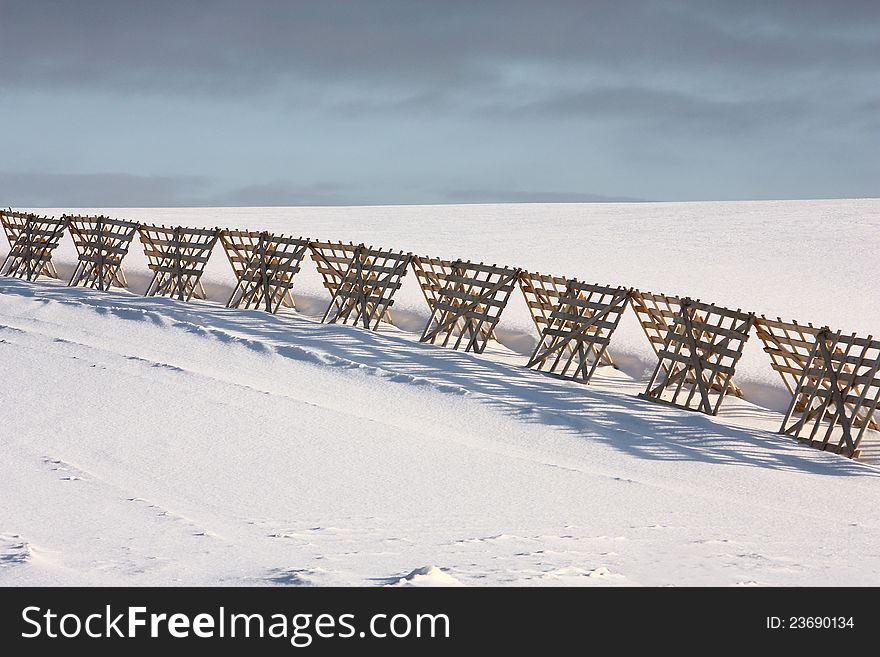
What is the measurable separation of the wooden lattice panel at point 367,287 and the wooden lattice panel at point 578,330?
2.78m

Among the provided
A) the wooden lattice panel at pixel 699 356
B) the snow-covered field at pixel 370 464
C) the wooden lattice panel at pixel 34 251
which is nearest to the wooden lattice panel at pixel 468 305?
the snow-covered field at pixel 370 464

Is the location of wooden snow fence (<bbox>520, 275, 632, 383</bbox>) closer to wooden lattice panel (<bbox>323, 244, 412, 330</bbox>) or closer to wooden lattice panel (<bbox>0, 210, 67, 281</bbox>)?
wooden lattice panel (<bbox>323, 244, 412, 330</bbox>)

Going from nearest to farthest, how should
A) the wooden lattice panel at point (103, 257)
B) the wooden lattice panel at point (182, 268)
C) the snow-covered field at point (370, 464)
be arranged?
the snow-covered field at point (370, 464), the wooden lattice panel at point (182, 268), the wooden lattice panel at point (103, 257)

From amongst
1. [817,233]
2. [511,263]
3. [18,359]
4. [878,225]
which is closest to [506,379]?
Result: [18,359]

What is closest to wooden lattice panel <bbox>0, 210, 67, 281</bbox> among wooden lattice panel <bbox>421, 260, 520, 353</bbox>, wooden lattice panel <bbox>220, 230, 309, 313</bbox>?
wooden lattice panel <bbox>220, 230, 309, 313</bbox>

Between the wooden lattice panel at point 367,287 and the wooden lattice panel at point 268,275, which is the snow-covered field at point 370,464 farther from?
the wooden lattice panel at point 367,287

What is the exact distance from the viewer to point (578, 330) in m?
14.3

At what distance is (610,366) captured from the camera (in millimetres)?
15109

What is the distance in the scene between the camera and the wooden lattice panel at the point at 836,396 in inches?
463

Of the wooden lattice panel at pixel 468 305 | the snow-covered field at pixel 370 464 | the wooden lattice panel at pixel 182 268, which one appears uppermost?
the wooden lattice panel at pixel 468 305

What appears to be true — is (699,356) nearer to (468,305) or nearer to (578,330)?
(578,330)

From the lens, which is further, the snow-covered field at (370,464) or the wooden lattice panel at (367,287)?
the wooden lattice panel at (367,287)

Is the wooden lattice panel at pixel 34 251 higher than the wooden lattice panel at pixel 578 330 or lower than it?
lower
